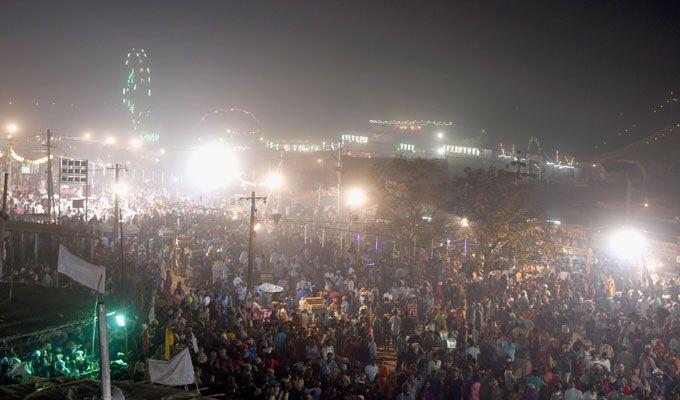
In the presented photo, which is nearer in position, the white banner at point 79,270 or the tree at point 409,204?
the white banner at point 79,270

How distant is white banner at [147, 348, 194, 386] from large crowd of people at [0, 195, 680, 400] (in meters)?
0.51

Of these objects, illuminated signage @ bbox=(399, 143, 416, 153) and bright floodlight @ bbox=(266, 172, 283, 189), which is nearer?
bright floodlight @ bbox=(266, 172, 283, 189)

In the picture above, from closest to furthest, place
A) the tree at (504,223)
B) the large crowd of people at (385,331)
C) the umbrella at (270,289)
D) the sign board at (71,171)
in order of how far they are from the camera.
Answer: the large crowd of people at (385,331)
the umbrella at (270,289)
the tree at (504,223)
the sign board at (71,171)

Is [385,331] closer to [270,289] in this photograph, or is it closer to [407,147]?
[270,289]

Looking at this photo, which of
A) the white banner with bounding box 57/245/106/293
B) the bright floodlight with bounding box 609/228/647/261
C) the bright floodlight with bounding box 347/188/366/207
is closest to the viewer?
the white banner with bounding box 57/245/106/293

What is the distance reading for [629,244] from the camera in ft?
71.7

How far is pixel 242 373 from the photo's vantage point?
10.1m

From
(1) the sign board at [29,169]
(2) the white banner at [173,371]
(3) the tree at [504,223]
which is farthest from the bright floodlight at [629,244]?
(1) the sign board at [29,169]

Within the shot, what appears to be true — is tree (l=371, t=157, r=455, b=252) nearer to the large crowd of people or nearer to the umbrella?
the large crowd of people

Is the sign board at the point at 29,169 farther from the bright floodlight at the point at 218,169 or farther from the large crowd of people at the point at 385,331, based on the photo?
the large crowd of people at the point at 385,331

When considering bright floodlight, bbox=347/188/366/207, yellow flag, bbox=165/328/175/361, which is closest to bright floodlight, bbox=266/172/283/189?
bright floodlight, bbox=347/188/366/207

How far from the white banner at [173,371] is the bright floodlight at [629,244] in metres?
19.2

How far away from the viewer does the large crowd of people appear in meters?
10.6

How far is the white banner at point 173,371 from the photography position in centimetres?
862
